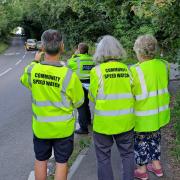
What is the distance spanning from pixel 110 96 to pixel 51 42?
92 centimetres

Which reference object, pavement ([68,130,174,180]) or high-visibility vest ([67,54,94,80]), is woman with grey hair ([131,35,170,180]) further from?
high-visibility vest ([67,54,94,80])

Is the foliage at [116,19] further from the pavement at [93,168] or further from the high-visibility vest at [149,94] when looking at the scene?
the pavement at [93,168]

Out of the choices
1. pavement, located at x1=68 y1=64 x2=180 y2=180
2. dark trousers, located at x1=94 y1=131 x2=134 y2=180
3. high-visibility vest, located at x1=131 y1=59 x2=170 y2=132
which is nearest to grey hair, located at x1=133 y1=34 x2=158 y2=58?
high-visibility vest, located at x1=131 y1=59 x2=170 y2=132

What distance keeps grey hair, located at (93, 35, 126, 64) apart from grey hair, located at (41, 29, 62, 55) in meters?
0.58

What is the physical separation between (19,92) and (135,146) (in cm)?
1043

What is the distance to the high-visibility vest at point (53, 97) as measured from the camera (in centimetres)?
461

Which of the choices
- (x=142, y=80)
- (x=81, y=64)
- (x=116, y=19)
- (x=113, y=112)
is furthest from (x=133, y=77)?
(x=116, y=19)

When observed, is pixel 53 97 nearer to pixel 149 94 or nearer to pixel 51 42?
pixel 51 42

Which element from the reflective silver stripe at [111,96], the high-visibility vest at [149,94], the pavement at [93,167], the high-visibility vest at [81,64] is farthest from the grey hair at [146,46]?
the high-visibility vest at [81,64]

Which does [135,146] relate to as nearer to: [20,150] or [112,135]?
[112,135]

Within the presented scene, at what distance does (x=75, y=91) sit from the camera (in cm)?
470

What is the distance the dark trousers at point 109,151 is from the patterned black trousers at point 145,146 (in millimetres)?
410

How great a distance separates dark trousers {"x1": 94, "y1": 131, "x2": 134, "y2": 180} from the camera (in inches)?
200

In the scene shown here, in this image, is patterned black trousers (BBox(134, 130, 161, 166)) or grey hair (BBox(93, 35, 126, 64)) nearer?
grey hair (BBox(93, 35, 126, 64))
